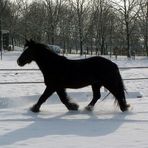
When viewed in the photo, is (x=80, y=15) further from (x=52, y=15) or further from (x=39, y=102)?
(x=39, y=102)

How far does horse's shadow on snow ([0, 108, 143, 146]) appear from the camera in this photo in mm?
6582

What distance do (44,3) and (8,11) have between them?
6.09 meters

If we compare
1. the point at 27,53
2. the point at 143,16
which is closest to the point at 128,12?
the point at 143,16

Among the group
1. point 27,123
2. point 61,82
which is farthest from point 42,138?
→ point 61,82

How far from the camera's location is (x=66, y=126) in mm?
7441

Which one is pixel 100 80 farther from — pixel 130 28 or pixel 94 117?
pixel 130 28

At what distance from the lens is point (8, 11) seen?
214 feet

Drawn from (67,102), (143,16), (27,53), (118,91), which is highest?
(143,16)

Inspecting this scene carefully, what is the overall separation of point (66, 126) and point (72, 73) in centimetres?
207

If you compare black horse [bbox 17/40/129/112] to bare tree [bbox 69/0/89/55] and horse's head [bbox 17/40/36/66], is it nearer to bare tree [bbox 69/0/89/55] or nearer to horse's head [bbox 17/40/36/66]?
horse's head [bbox 17/40/36/66]

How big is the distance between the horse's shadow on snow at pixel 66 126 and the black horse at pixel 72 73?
523mm

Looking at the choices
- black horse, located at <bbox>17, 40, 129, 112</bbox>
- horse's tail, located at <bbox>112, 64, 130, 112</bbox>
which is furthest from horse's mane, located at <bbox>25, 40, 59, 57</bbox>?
horse's tail, located at <bbox>112, 64, 130, 112</bbox>

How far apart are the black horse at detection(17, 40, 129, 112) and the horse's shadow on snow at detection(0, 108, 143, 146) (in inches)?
20.6

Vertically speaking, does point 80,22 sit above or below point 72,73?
above
